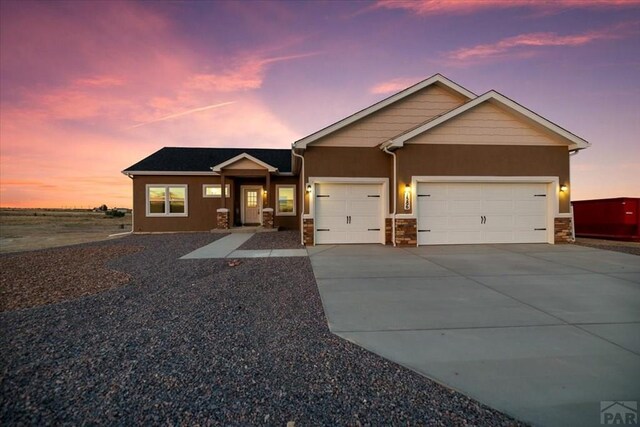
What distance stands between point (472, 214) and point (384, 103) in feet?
17.4

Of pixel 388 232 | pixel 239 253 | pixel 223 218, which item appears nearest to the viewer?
A: pixel 239 253

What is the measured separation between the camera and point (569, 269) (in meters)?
6.10

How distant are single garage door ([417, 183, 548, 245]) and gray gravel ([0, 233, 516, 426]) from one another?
6864 millimetres

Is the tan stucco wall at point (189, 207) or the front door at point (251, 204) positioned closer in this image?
the tan stucco wall at point (189, 207)

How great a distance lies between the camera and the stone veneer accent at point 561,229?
957 centimetres

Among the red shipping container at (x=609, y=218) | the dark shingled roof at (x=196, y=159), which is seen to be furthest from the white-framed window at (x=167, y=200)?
the red shipping container at (x=609, y=218)

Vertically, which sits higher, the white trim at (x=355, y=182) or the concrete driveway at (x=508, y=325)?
the white trim at (x=355, y=182)

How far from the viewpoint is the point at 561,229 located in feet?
31.5

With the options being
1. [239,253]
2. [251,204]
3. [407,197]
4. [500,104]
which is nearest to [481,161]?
[500,104]

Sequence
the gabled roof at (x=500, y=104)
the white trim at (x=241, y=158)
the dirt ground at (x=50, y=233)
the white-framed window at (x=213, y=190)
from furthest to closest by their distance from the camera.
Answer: the white-framed window at (x=213, y=190), the white trim at (x=241, y=158), the dirt ground at (x=50, y=233), the gabled roof at (x=500, y=104)

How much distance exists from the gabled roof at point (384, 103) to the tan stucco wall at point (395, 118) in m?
0.19

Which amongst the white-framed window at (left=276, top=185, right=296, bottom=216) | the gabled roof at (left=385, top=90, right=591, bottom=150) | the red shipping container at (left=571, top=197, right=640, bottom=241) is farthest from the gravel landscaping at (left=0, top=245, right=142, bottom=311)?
the red shipping container at (left=571, top=197, right=640, bottom=241)

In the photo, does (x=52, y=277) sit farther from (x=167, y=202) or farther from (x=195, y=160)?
(x=195, y=160)

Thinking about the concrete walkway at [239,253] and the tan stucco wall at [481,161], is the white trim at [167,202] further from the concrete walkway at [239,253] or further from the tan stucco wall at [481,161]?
the tan stucco wall at [481,161]
